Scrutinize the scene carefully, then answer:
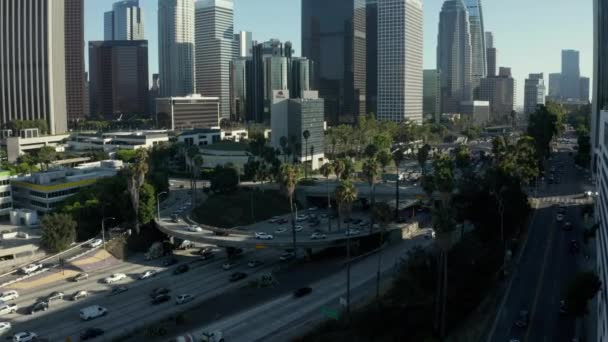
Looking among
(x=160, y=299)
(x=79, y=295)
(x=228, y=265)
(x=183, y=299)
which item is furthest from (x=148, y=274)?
(x=183, y=299)

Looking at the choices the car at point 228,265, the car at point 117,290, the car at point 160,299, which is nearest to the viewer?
the car at point 160,299

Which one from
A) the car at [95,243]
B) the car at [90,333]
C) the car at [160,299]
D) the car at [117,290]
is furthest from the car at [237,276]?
the car at [95,243]

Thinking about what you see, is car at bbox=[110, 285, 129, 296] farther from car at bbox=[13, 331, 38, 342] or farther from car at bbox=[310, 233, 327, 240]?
car at bbox=[310, 233, 327, 240]

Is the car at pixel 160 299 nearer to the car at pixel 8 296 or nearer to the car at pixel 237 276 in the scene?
the car at pixel 237 276

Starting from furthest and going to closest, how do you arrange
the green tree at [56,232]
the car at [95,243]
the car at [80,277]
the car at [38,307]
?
the car at [95,243] → the green tree at [56,232] → the car at [80,277] → the car at [38,307]

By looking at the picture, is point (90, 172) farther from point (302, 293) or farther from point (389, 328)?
point (389, 328)

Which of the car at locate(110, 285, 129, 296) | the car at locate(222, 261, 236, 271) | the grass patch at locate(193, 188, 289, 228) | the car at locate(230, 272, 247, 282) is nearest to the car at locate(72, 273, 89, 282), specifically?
the car at locate(110, 285, 129, 296)
